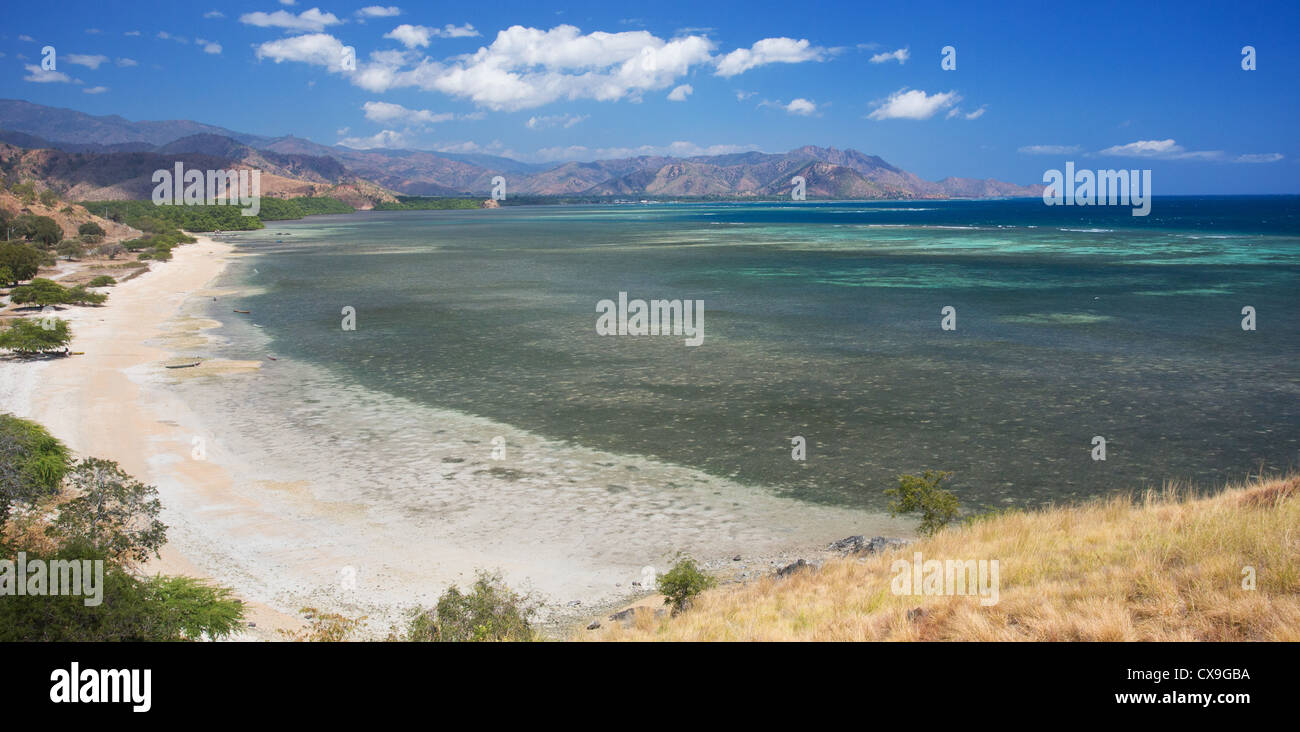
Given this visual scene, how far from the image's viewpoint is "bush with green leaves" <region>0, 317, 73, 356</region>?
33.0 meters

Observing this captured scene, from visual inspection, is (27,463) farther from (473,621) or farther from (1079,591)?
(1079,591)

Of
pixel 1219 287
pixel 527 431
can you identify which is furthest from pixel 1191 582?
pixel 1219 287

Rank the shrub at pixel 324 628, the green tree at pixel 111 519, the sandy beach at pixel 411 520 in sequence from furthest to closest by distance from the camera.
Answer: the sandy beach at pixel 411 520 → the green tree at pixel 111 519 → the shrub at pixel 324 628

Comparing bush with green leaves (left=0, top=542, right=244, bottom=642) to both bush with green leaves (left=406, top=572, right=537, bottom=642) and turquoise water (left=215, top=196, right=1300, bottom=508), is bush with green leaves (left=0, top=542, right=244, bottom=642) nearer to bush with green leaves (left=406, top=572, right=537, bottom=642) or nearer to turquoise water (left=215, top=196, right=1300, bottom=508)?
bush with green leaves (left=406, top=572, right=537, bottom=642)

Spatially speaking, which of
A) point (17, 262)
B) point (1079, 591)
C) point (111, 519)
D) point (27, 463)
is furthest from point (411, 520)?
point (17, 262)

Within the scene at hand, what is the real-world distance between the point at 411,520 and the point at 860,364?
20.3 m

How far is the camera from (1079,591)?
9586mm

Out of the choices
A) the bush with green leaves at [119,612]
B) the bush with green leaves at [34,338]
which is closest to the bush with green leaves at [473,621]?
the bush with green leaves at [119,612]

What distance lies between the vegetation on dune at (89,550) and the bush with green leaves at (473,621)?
127 inches

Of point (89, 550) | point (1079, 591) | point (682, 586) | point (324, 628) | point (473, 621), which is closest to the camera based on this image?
point (1079, 591)

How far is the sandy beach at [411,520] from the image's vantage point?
46.5 ft

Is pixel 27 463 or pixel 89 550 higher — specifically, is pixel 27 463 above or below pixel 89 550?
above

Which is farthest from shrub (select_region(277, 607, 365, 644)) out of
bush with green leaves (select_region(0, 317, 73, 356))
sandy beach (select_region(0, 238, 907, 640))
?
bush with green leaves (select_region(0, 317, 73, 356))

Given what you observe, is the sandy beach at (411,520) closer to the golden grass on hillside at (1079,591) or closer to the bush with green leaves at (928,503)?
the bush with green leaves at (928,503)
